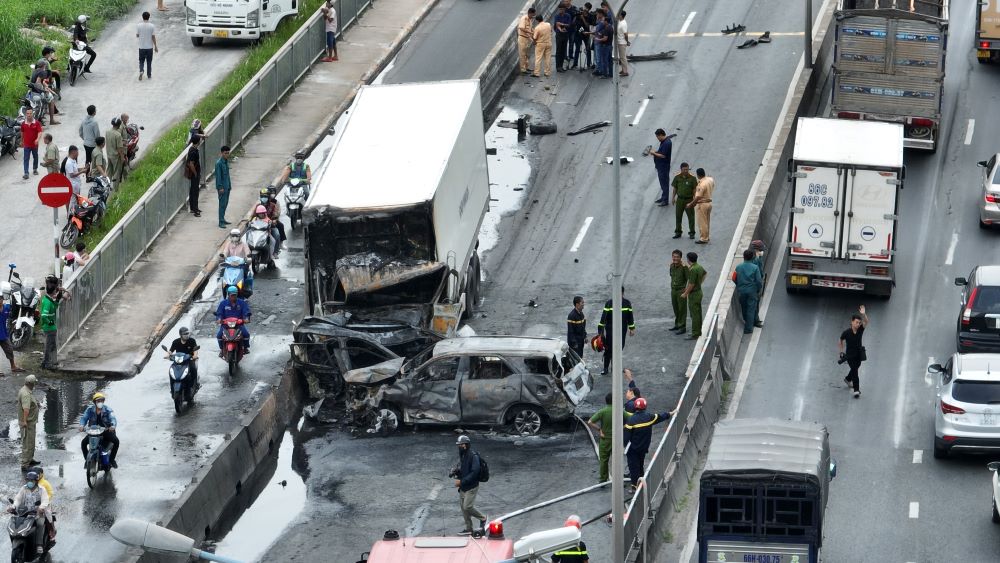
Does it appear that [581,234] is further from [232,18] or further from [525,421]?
[232,18]

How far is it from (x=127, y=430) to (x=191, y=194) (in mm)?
9704

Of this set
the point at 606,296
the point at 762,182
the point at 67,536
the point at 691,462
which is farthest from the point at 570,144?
the point at 67,536

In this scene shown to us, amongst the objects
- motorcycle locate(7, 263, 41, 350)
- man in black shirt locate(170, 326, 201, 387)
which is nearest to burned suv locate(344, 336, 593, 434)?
man in black shirt locate(170, 326, 201, 387)

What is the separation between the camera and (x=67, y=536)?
81.8ft

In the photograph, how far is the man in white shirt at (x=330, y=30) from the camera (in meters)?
44.5

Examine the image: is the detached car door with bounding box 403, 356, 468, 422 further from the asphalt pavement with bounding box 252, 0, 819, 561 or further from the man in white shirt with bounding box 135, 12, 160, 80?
the man in white shirt with bounding box 135, 12, 160, 80

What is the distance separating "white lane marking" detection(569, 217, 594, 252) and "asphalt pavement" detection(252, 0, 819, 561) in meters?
0.04

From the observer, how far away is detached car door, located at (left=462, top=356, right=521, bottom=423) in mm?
27812

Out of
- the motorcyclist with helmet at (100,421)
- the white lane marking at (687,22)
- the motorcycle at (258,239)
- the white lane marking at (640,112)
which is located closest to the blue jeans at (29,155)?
the motorcycle at (258,239)

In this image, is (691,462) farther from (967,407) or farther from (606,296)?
(606,296)

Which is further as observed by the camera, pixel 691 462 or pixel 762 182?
pixel 762 182

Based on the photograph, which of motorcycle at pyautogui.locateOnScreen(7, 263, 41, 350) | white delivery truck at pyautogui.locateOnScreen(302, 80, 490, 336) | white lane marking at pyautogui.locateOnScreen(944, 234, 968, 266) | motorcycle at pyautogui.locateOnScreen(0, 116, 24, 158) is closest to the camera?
white delivery truck at pyautogui.locateOnScreen(302, 80, 490, 336)

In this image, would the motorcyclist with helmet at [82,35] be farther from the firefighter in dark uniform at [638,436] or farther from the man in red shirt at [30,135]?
the firefighter in dark uniform at [638,436]

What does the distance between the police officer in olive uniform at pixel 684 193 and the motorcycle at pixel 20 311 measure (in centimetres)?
1224
